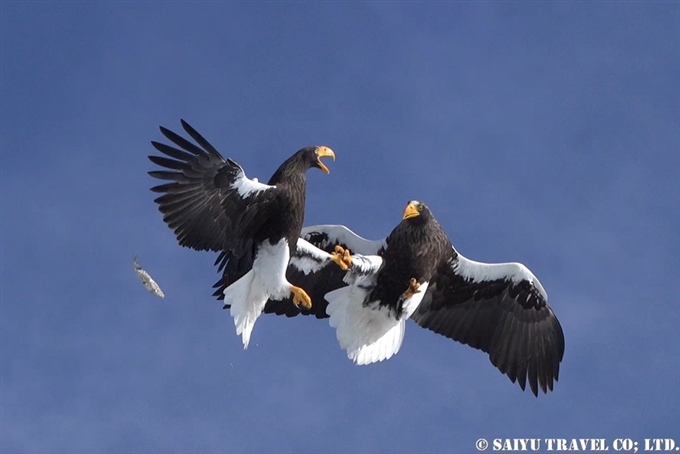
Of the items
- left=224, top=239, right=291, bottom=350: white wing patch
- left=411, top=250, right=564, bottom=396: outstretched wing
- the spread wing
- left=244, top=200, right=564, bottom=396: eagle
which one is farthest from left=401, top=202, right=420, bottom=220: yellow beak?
left=224, top=239, right=291, bottom=350: white wing patch

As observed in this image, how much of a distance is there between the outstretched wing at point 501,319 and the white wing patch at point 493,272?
1 centimetres

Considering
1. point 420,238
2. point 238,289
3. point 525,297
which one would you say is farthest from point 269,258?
point 525,297

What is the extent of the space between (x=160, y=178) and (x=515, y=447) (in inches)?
261

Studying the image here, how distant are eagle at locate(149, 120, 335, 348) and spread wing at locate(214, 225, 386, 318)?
0.70 m

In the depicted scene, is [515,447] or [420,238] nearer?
[420,238]

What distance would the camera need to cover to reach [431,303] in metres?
22.7

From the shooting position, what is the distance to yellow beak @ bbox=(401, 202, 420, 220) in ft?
69.8

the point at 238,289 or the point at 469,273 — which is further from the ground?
the point at 469,273

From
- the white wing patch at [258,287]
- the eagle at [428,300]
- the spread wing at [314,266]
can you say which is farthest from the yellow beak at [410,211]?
the white wing patch at [258,287]

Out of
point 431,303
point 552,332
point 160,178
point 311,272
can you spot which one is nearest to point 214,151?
point 160,178

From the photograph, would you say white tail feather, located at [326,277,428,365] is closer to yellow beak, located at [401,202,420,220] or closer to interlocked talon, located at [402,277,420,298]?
interlocked talon, located at [402,277,420,298]

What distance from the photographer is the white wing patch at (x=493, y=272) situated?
22109 millimetres

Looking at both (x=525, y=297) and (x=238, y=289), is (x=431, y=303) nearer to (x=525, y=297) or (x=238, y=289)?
(x=525, y=297)

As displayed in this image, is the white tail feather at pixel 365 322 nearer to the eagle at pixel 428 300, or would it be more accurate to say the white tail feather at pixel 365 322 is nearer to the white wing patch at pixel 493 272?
the eagle at pixel 428 300
